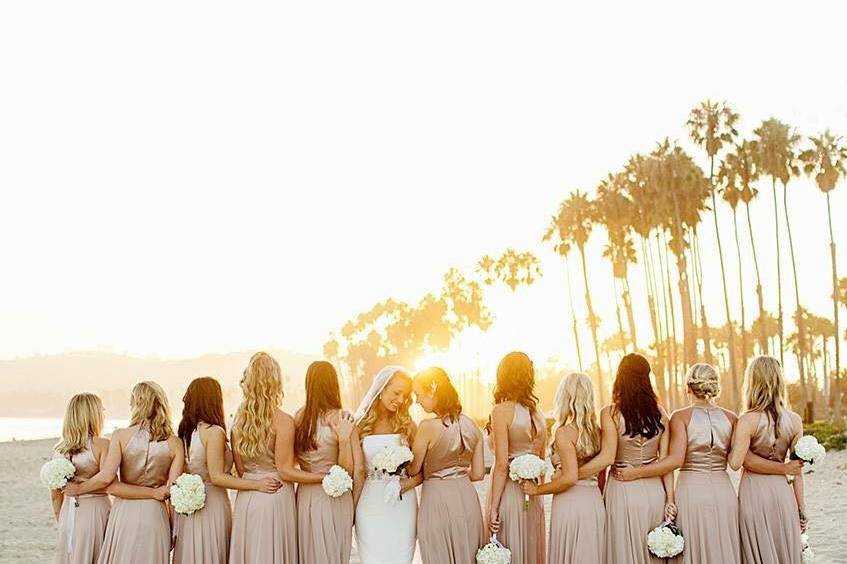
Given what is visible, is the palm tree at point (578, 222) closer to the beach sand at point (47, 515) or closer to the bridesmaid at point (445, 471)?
the beach sand at point (47, 515)

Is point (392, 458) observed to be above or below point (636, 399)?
below

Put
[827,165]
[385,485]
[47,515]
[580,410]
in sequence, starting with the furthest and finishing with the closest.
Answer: [827,165]
[47,515]
[385,485]
[580,410]

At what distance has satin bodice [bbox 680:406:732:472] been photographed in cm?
951

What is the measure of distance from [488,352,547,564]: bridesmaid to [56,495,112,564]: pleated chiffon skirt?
3999 millimetres

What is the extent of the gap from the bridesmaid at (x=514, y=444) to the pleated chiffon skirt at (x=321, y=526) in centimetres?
151

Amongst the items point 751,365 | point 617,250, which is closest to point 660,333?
point 617,250

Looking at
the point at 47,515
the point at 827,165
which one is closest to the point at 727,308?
the point at 827,165

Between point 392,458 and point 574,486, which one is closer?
point 392,458

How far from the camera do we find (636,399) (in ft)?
30.5

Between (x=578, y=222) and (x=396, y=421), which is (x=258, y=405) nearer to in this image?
(x=396, y=421)

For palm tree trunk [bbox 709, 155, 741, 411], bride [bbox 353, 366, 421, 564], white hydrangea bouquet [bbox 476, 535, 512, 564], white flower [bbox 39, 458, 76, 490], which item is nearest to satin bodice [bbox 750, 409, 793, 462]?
white hydrangea bouquet [bbox 476, 535, 512, 564]

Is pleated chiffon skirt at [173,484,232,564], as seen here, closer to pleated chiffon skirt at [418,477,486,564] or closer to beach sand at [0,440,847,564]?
pleated chiffon skirt at [418,477,486,564]

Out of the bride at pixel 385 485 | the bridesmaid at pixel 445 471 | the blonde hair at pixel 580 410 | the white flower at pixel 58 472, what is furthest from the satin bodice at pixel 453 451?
the white flower at pixel 58 472

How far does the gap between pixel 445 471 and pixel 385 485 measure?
634mm
